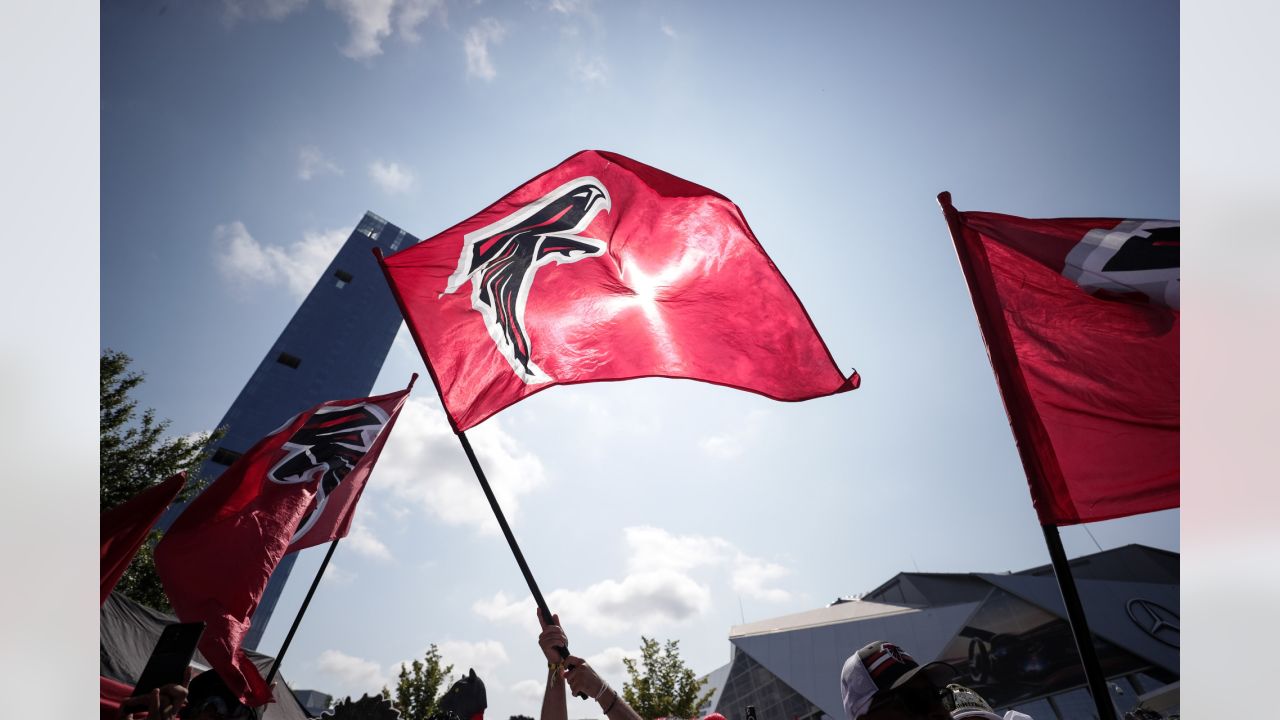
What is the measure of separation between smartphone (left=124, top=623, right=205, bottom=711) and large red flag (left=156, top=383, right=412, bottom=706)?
88.0 inches

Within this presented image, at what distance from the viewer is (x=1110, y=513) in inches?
149

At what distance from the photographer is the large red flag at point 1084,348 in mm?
3852

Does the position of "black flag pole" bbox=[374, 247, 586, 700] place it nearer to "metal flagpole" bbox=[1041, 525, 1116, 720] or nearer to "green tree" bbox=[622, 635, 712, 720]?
"metal flagpole" bbox=[1041, 525, 1116, 720]

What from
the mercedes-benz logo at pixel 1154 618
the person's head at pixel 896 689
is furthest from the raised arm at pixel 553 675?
the mercedes-benz logo at pixel 1154 618

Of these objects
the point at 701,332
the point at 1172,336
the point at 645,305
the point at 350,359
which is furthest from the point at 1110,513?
the point at 350,359

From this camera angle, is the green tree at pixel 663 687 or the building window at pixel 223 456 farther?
the building window at pixel 223 456

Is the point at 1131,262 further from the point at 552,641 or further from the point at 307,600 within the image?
the point at 307,600

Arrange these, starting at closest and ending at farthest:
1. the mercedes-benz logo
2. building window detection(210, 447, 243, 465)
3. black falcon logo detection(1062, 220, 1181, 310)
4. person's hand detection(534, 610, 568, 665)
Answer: person's hand detection(534, 610, 568, 665) → black falcon logo detection(1062, 220, 1181, 310) → the mercedes-benz logo → building window detection(210, 447, 243, 465)

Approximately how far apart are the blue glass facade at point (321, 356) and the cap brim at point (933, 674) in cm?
5173

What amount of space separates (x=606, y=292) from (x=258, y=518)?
4254mm

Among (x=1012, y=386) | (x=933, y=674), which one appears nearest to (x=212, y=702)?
(x=933, y=674)

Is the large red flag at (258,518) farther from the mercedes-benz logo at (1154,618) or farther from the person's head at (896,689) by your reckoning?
the mercedes-benz logo at (1154,618)

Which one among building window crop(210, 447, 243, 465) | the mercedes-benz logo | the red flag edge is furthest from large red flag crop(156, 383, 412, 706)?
building window crop(210, 447, 243, 465)

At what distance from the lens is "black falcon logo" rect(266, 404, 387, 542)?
276 inches
